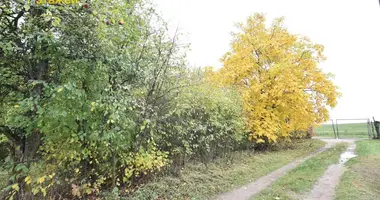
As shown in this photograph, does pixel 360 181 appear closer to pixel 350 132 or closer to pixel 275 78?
pixel 275 78

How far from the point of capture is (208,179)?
602 centimetres

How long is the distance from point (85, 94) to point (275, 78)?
29.1 ft

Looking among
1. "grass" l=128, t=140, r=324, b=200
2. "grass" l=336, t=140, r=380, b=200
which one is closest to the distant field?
"grass" l=336, t=140, r=380, b=200

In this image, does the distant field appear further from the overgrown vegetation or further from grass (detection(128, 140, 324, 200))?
the overgrown vegetation

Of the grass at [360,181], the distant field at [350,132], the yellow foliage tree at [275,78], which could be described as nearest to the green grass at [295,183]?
the grass at [360,181]

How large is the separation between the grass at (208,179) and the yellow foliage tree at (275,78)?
1.82 m

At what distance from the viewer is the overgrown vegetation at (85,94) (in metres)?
3.26

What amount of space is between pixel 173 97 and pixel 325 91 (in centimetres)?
925

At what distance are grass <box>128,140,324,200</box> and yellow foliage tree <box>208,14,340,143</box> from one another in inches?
71.7

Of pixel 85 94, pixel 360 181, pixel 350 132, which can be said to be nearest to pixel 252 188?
pixel 360 181

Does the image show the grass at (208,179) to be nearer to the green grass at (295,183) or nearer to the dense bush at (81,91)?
the dense bush at (81,91)

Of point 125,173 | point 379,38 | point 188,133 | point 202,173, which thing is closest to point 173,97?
point 188,133

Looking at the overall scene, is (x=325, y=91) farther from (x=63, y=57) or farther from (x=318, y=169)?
(x=63, y=57)

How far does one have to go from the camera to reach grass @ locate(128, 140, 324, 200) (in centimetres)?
488
